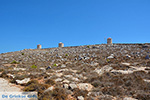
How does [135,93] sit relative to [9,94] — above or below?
below

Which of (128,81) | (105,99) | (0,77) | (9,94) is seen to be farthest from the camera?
(0,77)

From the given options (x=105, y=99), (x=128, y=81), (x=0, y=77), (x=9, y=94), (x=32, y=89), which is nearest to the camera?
(x=105, y=99)

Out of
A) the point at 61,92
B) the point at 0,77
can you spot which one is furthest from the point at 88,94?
the point at 0,77

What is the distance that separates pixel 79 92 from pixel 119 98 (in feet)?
7.52

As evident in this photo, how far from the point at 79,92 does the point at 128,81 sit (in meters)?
3.88

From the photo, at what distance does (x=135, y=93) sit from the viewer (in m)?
5.88

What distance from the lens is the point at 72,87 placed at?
6746mm

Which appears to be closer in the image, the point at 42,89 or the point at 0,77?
the point at 42,89

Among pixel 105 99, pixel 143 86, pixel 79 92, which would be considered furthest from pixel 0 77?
pixel 143 86

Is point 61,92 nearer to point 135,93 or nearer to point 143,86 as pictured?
point 135,93

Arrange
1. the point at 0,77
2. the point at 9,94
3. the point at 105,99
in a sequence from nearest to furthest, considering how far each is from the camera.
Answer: the point at 105,99, the point at 9,94, the point at 0,77

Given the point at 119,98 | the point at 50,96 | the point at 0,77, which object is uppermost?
the point at 0,77

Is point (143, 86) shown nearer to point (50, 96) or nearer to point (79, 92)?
point (79, 92)

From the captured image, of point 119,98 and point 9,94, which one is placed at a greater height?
point 9,94
